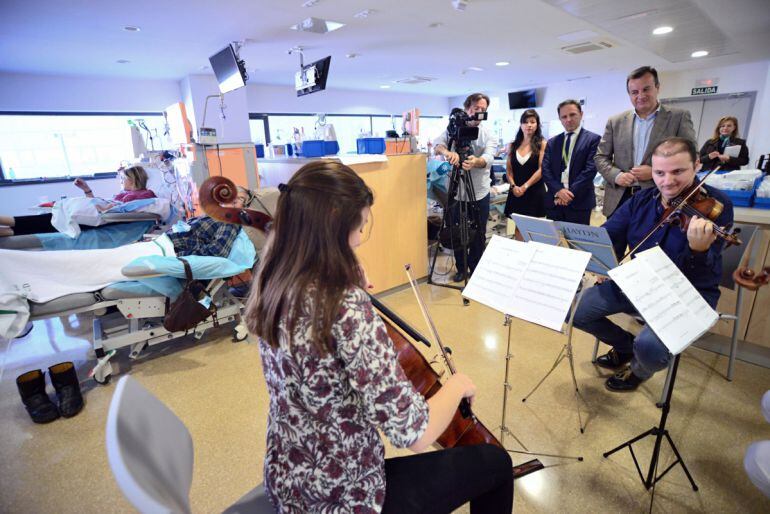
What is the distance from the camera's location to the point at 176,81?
24.5 feet

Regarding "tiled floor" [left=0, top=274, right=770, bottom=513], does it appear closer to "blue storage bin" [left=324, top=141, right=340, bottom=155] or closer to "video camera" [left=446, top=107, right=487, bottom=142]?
"video camera" [left=446, top=107, right=487, bottom=142]

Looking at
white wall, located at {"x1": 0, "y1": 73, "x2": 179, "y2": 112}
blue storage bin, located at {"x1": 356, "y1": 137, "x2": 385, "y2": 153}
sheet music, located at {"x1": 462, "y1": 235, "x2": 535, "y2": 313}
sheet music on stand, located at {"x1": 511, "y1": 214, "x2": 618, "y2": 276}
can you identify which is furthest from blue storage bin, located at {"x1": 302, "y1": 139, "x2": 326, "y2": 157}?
white wall, located at {"x1": 0, "y1": 73, "x2": 179, "y2": 112}

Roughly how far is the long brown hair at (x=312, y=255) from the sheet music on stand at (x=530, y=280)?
0.76 m

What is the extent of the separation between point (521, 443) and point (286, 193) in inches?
61.3

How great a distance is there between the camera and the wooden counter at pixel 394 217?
10.3 feet

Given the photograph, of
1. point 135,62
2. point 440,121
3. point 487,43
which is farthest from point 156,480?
point 440,121

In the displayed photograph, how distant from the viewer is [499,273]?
146cm

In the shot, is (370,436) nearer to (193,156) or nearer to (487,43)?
(193,156)

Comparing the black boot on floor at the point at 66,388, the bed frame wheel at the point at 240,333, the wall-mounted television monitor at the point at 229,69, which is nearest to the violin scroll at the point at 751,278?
the bed frame wheel at the point at 240,333

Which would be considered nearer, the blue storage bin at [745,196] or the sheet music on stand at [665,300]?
the sheet music on stand at [665,300]

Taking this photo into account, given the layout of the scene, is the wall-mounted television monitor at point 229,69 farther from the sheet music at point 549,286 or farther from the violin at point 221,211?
the sheet music at point 549,286

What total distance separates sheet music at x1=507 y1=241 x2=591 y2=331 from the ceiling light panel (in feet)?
11.4

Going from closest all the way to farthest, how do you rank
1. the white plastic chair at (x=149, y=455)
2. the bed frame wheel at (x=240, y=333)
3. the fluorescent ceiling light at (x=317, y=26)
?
1. the white plastic chair at (x=149, y=455)
2. the bed frame wheel at (x=240, y=333)
3. the fluorescent ceiling light at (x=317, y=26)

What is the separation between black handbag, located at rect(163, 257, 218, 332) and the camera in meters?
2.28
